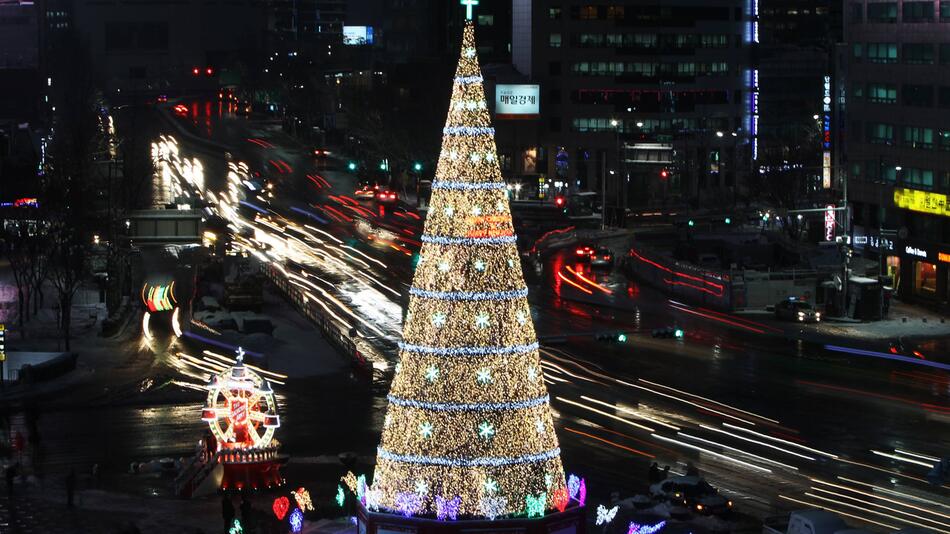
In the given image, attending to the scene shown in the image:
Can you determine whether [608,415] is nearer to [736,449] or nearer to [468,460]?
[736,449]

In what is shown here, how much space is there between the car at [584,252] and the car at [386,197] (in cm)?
3206

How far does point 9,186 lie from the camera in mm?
112812

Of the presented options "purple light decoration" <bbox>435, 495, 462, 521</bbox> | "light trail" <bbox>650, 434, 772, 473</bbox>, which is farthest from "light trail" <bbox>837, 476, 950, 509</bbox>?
"purple light decoration" <bbox>435, 495, 462, 521</bbox>

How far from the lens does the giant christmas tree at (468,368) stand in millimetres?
40688

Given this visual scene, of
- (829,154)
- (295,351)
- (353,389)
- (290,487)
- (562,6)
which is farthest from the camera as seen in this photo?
(562,6)

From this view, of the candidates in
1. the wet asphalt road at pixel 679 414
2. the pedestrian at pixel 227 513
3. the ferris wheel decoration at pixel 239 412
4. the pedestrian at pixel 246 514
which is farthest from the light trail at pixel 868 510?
the pedestrian at pixel 227 513

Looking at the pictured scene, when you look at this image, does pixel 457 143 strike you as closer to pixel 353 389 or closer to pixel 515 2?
pixel 353 389

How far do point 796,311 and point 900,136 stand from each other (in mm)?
20681

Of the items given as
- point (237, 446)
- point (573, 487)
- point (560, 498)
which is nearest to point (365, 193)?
point (237, 446)

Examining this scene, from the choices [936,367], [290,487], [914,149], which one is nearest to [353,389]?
[290,487]

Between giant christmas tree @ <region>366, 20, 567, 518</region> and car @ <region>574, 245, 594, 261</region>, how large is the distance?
67888 millimetres

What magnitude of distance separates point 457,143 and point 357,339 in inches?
1686

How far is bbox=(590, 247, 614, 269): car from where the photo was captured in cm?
10700

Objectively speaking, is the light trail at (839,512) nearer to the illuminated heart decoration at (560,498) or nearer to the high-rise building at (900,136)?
the illuminated heart decoration at (560,498)
